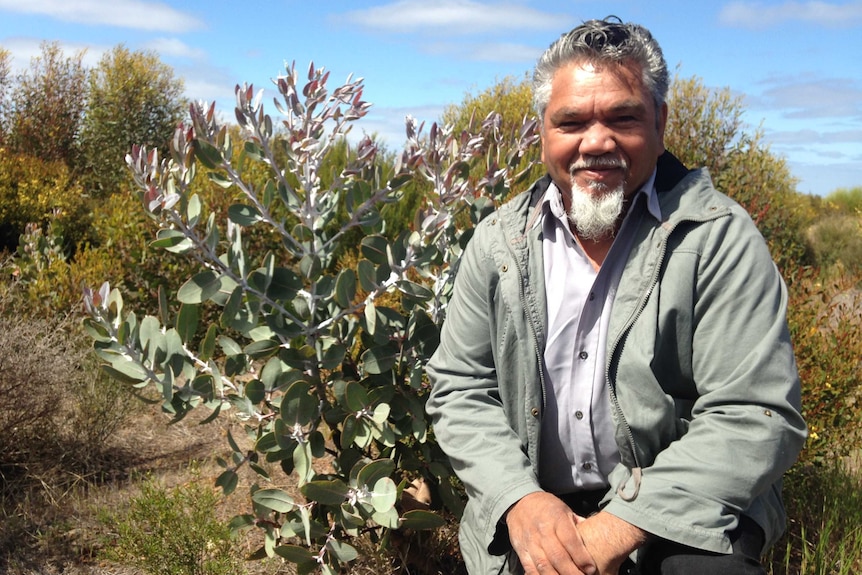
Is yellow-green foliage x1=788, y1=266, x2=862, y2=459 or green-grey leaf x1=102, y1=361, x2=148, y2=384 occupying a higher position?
green-grey leaf x1=102, y1=361, x2=148, y2=384

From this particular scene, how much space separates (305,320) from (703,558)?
134 centimetres

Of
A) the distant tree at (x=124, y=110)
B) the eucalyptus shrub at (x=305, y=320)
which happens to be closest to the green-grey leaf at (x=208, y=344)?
the eucalyptus shrub at (x=305, y=320)

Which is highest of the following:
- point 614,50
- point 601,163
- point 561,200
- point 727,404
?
point 614,50

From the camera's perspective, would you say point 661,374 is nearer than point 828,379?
Yes

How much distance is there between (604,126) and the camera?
2.19 meters

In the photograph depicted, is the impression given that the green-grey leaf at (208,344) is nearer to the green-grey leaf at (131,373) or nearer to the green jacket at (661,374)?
the green-grey leaf at (131,373)

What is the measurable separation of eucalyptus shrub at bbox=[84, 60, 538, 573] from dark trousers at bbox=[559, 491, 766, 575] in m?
0.77

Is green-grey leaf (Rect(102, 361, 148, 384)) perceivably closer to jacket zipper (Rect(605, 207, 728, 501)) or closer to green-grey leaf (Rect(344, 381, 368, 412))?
green-grey leaf (Rect(344, 381, 368, 412))

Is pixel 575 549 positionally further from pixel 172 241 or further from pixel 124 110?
pixel 124 110

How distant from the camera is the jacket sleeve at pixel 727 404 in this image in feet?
6.16

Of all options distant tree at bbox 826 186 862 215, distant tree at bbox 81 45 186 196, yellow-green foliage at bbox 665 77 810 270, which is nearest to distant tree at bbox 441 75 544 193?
yellow-green foliage at bbox 665 77 810 270

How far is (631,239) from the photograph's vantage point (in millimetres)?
2211

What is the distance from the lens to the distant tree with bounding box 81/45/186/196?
1198 cm

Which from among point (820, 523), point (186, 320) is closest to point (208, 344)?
point (186, 320)
